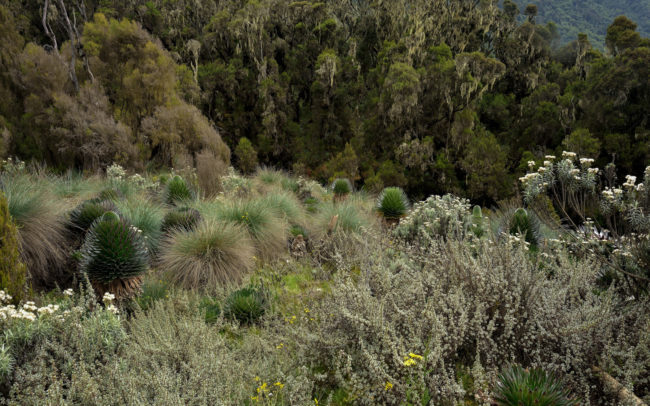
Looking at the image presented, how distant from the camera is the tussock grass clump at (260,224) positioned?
6641 millimetres

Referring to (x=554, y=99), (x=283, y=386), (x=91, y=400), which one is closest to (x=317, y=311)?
(x=283, y=386)

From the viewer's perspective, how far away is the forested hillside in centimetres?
1306

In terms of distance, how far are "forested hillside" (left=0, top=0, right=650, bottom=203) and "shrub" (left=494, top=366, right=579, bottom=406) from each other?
10356mm

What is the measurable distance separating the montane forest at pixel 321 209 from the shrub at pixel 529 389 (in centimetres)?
2

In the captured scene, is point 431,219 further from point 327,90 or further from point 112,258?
point 327,90

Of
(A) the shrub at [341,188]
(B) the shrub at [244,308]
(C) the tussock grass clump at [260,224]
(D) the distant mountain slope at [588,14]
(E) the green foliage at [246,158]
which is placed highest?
(D) the distant mountain slope at [588,14]

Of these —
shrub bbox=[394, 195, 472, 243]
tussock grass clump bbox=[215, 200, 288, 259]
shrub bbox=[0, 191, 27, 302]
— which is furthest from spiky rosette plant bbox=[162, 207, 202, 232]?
shrub bbox=[394, 195, 472, 243]

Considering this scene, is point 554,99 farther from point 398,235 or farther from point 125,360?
point 125,360

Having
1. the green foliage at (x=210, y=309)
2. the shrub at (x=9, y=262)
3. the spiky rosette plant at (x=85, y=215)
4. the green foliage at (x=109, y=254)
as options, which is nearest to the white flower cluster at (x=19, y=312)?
the shrub at (x=9, y=262)

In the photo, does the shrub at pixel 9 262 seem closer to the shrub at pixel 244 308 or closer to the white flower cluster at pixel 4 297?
the white flower cluster at pixel 4 297

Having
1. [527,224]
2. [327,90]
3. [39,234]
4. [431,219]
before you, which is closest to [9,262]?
[39,234]

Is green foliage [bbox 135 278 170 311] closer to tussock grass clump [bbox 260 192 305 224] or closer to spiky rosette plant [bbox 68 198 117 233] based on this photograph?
spiky rosette plant [bbox 68 198 117 233]

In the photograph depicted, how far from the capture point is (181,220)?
606 centimetres

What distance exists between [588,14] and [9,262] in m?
49.2
